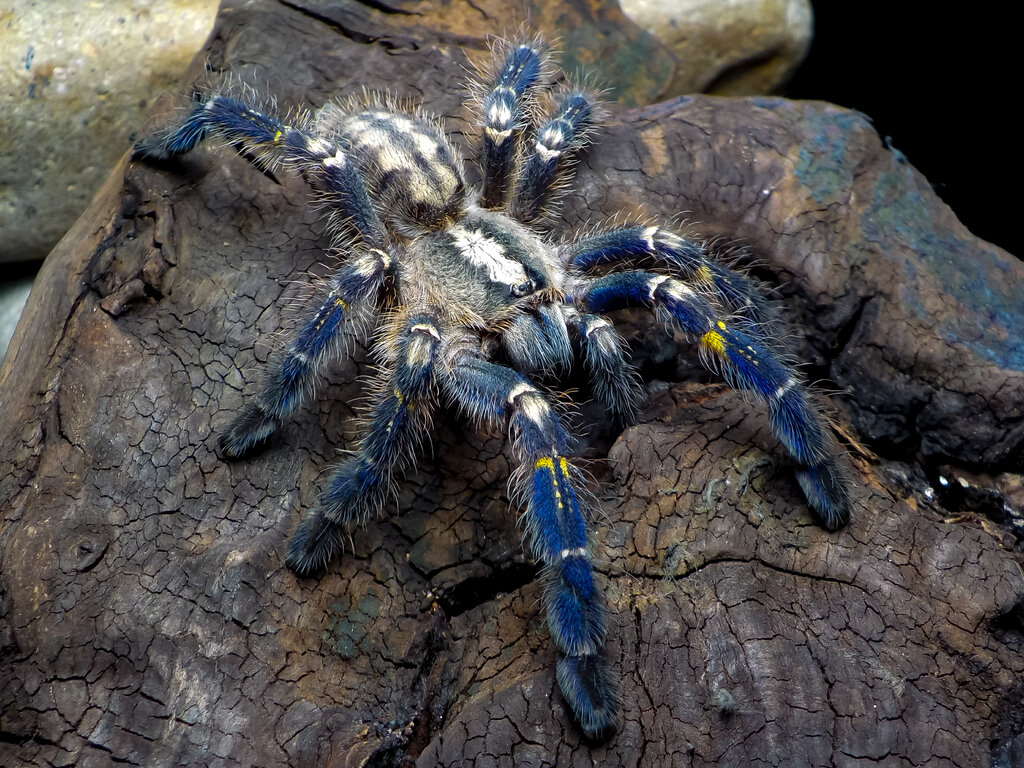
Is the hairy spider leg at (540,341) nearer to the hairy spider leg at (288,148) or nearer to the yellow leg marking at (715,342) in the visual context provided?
the yellow leg marking at (715,342)

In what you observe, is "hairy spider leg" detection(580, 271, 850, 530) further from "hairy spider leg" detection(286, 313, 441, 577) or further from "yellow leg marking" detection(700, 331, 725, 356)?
"hairy spider leg" detection(286, 313, 441, 577)

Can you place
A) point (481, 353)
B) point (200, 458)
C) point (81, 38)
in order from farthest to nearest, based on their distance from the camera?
1. point (81, 38)
2. point (481, 353)
3. point (200, 458)

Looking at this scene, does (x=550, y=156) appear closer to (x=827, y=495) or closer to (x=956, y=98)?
(x=827, y=495)

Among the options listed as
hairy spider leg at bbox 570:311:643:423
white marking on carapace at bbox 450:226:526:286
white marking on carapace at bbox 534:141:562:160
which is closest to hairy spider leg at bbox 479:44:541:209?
white marking on carapace at bbox 534:141:562:160

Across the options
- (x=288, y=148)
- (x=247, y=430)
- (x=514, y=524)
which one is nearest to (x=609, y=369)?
(x=514, y=524)

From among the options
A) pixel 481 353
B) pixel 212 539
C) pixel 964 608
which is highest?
pixel 964 608

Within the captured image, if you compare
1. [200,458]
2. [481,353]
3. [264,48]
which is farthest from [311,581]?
[264,48]

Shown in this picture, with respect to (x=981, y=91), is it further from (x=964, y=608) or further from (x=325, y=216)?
(x=325, y=216)
